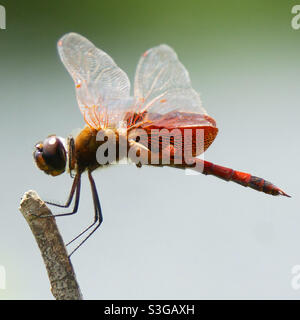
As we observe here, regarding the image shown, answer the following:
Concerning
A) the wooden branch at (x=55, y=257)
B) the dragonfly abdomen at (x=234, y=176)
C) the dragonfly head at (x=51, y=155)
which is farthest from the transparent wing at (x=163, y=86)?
the wooden branch at (x=55, y=257)

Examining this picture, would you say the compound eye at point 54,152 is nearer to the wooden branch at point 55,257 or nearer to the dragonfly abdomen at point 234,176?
the wooden branch at point 55,257

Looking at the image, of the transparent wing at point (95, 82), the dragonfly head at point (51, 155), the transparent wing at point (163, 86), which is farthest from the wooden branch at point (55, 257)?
the transparent wing at point (163, 86)

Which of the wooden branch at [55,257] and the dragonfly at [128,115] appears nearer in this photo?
the wooden branch at [55,257]

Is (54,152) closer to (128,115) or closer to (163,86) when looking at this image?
(128,115)

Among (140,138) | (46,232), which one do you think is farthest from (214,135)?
(46,232)

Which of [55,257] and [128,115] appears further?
[128,115]

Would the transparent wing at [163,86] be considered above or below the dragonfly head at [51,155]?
above

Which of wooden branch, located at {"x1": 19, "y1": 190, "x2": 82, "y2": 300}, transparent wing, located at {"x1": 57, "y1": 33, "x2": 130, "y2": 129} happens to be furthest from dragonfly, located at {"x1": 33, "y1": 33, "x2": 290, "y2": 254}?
wooden branch, located at {"x1": 19, "y1": 190, "x2": 82, "y2": 300}

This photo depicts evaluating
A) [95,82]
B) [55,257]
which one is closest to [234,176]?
[95,82]

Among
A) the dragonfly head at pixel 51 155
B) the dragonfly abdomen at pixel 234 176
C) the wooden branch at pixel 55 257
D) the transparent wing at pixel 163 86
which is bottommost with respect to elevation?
the wooden branch at pixel 55 257
